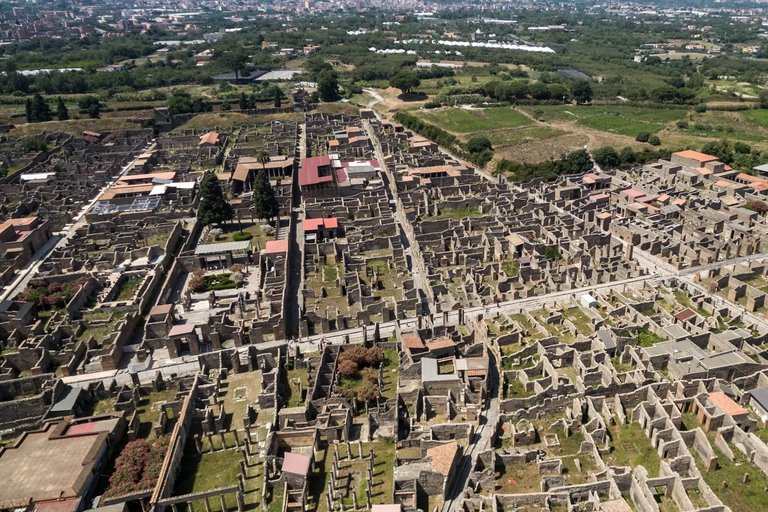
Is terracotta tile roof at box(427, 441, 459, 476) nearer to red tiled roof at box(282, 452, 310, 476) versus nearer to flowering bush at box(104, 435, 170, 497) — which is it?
red tiled roof at box(282, 452, 310, 476)

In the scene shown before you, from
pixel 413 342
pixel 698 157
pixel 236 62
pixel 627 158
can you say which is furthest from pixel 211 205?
pixel 236 62

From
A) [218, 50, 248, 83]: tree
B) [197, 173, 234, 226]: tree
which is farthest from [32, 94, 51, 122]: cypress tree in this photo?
[197, 173, 234, 226]: tree

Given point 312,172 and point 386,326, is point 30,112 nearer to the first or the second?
point 312,172

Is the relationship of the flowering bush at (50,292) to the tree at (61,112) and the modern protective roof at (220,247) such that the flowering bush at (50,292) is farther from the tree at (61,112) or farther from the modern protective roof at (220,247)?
the tree at (61,112)

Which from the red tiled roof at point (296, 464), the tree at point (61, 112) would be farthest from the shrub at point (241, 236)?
the tree at point (61, 112)

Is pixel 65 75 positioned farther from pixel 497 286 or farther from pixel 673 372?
pixel 673 372

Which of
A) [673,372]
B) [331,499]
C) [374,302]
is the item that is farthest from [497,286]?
[331,499]
